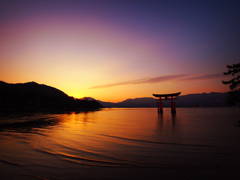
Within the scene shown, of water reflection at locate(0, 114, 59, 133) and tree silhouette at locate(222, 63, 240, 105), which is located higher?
tree silhouette at locate(222, 63, 240, 105)

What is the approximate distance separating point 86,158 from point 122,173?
2.16 meters

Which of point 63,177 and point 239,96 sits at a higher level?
point 239,96

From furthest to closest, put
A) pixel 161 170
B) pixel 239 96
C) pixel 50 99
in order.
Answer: pixel 50 99
pixel 239 96
pixel 161 170

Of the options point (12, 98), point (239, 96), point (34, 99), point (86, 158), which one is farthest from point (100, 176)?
point (34, 99)

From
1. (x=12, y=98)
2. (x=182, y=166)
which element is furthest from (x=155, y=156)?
(x=12, y=98)

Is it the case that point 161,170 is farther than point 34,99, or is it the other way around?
point 34,99

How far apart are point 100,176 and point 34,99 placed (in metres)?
92.2

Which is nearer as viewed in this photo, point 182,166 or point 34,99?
point 182,166

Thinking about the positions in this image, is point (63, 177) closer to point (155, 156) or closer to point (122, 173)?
point (122, 173)

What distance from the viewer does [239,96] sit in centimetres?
1587

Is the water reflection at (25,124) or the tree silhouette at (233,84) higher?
the tree silhouette at (233,84)

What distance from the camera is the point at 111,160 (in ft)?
19.6

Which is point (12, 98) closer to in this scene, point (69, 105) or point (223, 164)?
point (69, 105)

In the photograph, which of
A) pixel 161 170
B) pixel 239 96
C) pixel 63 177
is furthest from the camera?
pixel 239 96
